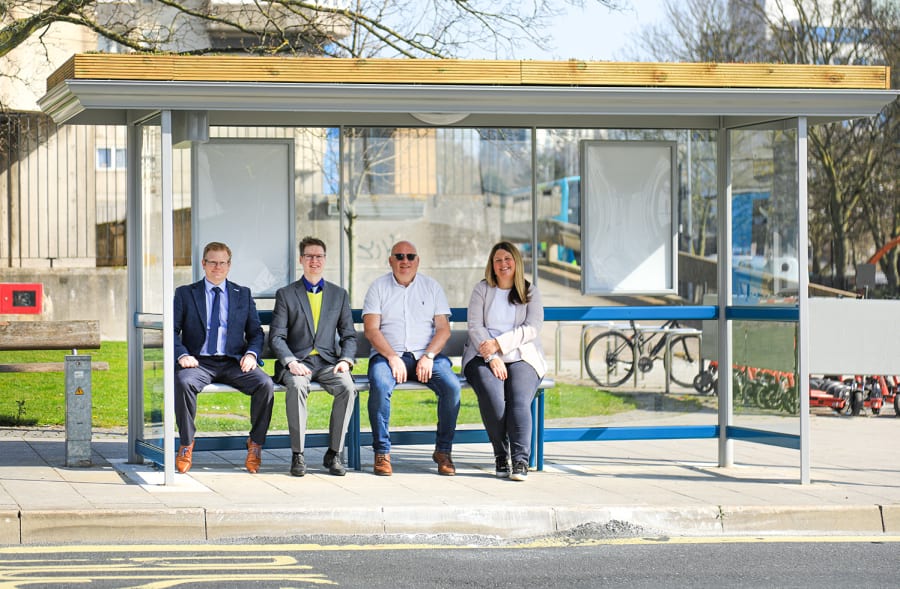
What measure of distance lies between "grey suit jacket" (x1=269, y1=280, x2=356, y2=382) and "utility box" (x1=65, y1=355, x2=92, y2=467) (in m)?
1.30

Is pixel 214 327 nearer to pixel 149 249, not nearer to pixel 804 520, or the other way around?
pixel 149 249

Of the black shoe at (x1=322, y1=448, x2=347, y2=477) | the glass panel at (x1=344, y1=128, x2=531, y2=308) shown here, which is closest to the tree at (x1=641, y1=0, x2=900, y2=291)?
the glass panel at (x1=344, y1=128, x2=531, y2=308)

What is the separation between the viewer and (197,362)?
8.63 meters

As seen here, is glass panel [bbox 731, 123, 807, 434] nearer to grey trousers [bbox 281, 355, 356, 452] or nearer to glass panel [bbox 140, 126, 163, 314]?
grey trousers [bbox 281, 355, 356, 452]

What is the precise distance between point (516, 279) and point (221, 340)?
205 centimetres

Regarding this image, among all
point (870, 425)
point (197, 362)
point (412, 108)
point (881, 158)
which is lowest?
point (870, 425)

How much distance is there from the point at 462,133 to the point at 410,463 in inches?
100

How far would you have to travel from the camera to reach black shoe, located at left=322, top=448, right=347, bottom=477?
8.62 m

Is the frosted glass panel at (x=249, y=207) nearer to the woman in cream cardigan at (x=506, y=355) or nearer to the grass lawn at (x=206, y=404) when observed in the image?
the woman in cream cardigan at (x=506, y=355)

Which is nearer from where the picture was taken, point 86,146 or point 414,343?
point 414,343

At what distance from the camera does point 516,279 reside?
8.99 meters

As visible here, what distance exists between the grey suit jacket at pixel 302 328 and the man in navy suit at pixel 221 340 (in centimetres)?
17

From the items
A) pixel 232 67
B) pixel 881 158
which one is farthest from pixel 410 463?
pixel 881 158

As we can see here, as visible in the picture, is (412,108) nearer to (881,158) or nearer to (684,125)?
(684,125)
